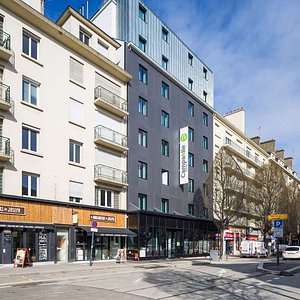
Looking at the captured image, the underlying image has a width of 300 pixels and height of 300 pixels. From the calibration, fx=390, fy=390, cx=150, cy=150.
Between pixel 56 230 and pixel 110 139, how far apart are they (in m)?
8.60

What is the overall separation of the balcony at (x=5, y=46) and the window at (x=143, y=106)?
13625mm

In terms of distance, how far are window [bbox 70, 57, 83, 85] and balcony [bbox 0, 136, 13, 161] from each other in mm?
7528

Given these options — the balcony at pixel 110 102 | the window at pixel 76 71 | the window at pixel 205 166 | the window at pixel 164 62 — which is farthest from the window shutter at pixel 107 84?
the window at pixel 205 166

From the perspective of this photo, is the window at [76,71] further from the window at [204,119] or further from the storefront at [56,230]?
the window at [204,119]

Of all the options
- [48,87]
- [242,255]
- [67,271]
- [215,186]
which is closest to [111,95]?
[48,87]

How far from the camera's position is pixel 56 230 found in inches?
952

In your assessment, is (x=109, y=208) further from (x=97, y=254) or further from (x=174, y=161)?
(x=174, y=161)

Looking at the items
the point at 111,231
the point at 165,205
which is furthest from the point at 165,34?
the point at 111,231

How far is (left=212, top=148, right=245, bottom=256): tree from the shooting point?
39219 mm

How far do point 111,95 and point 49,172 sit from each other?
29.1ft

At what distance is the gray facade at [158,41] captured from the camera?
33406 millimetres

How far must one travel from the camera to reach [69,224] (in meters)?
25.2

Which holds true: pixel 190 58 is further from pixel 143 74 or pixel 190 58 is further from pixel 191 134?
pixel 143 74

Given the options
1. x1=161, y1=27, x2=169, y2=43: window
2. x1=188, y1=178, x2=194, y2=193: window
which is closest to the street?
x1=188, y1=178, x2=194, y2=193: window
